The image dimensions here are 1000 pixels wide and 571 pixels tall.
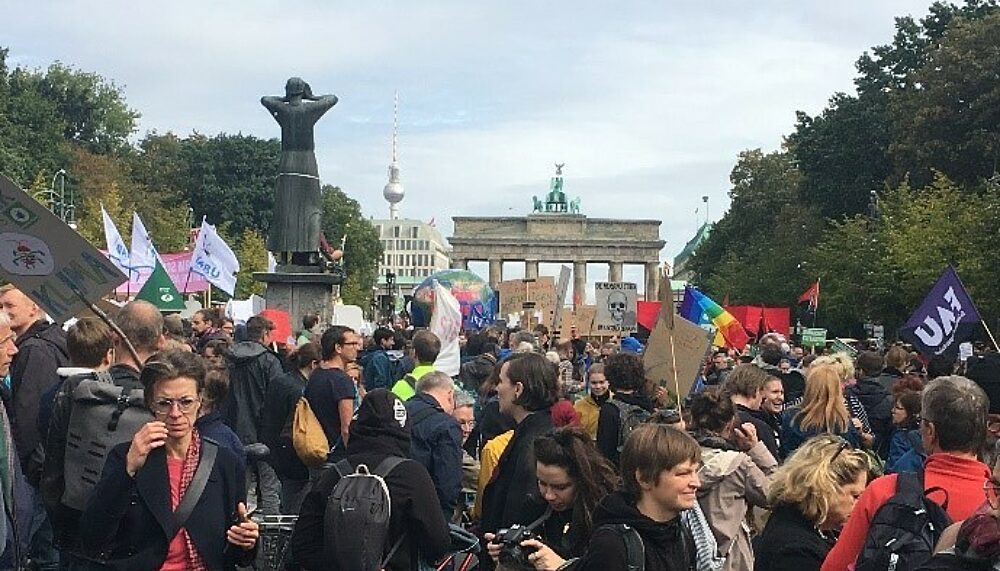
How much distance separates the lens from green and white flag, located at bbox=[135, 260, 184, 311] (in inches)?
663

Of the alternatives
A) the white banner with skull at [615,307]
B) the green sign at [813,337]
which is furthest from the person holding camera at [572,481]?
the green sign at [813,337]

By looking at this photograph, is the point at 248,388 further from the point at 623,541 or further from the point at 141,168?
the point at 141,168

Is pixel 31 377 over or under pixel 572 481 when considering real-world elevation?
over

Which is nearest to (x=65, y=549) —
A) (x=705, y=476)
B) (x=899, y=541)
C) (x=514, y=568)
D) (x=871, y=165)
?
(x=514, y=568)

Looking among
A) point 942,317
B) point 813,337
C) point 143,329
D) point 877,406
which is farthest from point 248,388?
point 813,337

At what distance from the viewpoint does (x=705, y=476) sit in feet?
19.7

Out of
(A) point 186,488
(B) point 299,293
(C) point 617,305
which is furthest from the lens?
(C) point 617,305

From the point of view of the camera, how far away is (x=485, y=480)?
7.12 m

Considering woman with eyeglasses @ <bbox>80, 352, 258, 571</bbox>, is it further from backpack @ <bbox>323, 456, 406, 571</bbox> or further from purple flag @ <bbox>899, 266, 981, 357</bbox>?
purple flag @ <bbox>899, 266, 981, 357</bbox>

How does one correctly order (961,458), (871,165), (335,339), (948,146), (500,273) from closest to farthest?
(961,458)
(335,339)
(948,146)
(871,165)
(500,273)

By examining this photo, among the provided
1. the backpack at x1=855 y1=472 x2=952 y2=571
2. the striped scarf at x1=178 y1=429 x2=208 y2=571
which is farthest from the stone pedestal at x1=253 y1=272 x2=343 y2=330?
the backpack at x1=855 y1=472 x2=952 y2=571

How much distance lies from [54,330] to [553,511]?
11.1ft

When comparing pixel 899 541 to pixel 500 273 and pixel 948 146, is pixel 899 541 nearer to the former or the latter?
pixel 948 146

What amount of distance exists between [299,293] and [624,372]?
1457 centimetres
